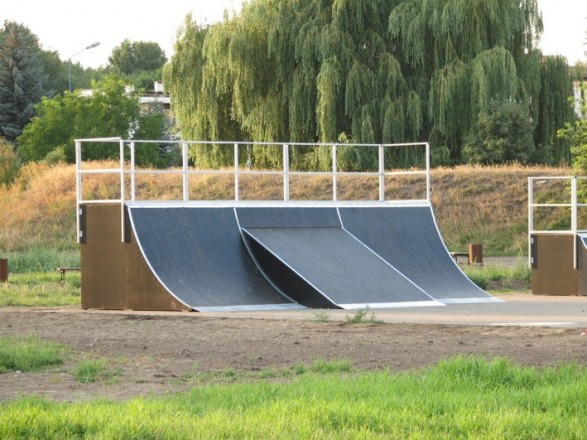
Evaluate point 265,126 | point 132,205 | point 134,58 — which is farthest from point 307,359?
point 134,58

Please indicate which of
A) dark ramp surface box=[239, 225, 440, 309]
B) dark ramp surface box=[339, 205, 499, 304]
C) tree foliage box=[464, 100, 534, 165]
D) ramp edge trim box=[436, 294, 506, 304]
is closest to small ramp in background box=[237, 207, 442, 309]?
dark ramp surface box=[239, 225, 440, 309]

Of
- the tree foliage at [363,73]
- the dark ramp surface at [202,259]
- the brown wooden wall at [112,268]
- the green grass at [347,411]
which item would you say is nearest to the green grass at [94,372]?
the green grass at [347,411]

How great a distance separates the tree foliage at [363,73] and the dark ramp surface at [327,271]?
2397 cm

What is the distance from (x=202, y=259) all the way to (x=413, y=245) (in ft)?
15.3

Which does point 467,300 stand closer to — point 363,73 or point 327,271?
Result: point 327,271

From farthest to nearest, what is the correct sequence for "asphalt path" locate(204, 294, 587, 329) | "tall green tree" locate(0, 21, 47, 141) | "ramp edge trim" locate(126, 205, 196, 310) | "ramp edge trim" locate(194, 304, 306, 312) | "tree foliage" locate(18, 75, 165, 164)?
"tall green tree" locate(0, 21, 47, 141) → "tree foliage" locate(18, 75, 165, 164) → "ramp edge trim" locate(126, 205, 196, 310) → "ramp edge trim" locate(194, 304, 306, 312) → "asphalt path" locate(204, 294, 587, 329)

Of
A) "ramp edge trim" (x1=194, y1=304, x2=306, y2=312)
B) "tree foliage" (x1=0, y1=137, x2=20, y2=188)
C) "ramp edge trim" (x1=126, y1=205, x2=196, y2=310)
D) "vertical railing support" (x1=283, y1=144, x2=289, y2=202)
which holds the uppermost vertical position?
"tree foliage" (x1=0, y1=137, x2=20, y2=188)

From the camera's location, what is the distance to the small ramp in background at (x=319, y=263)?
20.4 metres

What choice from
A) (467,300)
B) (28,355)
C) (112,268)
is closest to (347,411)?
(28,355)

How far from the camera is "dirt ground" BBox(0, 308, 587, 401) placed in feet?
36.8

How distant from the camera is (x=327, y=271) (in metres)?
20.9

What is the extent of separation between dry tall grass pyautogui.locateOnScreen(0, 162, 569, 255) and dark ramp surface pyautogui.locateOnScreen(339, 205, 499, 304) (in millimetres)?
18367

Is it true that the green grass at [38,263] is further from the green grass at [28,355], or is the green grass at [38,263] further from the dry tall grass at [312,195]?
the green grass at [28,355]

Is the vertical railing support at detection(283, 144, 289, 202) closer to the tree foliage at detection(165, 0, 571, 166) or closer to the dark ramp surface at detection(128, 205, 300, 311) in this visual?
the dark ramp surface at detection(128, 205, 300, 311)
